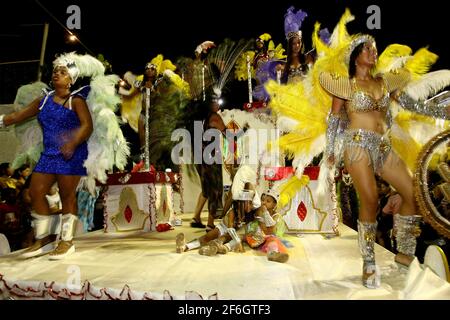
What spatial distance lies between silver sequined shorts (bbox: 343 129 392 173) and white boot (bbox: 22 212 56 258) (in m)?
2.80

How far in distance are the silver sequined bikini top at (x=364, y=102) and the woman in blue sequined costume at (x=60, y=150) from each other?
2.39 m

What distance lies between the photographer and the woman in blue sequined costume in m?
3.39

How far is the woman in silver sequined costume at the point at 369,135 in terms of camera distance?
240 cm

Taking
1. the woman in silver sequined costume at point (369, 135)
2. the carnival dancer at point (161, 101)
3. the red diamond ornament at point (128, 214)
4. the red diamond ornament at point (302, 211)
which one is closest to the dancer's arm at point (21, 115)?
the red diamond ornament at point (128, 214)

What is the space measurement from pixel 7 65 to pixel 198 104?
315cm

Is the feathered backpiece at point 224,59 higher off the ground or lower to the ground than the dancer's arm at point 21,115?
higher

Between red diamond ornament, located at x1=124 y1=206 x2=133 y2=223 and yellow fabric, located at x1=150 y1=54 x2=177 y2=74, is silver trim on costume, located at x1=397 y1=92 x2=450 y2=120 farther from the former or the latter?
yellow fabric, located at x1=150 y1=54 x2=177 y2=74

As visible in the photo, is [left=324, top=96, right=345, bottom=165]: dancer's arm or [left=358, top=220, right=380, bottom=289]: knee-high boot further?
[left=324, top=96, right=345, bottom=165]: dancer's arm

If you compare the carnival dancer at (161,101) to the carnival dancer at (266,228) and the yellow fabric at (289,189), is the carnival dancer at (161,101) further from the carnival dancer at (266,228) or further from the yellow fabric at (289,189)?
the yellow fabric at (289,189)

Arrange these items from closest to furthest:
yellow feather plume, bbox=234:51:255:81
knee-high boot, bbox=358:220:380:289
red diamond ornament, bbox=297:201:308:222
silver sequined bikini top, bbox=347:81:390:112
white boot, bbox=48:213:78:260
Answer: knee-high boot, bbox=358:220:380:289, silver sequined bikini top, bbox=347:81:390:112, white boot, bbox=48:213:78:260, red diamond ornament, bbox=297:201:308:222, yellow feather plume, bbox=234:51:255:81

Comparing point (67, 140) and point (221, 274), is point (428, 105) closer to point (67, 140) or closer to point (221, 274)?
point (221, 274)

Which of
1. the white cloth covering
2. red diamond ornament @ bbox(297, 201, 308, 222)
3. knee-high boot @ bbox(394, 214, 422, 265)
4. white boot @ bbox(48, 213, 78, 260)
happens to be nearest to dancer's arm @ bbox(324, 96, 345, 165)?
knee-high boot @ bbox(394, 214, 422, 265)

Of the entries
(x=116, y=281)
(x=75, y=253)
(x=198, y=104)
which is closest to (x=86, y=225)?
(x=75, y=253)
